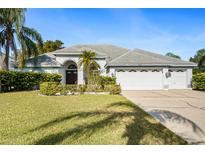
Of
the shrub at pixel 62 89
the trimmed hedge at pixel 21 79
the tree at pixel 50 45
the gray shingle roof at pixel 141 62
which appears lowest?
the shrub at pixel 62 89

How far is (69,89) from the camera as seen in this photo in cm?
1684

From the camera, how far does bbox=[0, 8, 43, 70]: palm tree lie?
752 inches

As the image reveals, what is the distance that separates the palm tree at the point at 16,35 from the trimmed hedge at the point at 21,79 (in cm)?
210

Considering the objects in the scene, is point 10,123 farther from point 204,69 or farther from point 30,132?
point 204,69

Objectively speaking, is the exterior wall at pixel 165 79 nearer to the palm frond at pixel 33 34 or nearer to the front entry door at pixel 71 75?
the front entry door at pixel 71 75

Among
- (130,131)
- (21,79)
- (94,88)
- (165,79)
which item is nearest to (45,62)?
(21,79)

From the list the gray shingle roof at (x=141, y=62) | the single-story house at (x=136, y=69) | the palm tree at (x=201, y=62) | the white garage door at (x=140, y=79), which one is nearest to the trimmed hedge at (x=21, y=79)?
the single-story house at (x=136, y=69)

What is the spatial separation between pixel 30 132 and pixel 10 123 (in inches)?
58.0

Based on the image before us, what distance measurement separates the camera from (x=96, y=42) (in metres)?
33.1

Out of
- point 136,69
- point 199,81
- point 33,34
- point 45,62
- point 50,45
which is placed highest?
point 50,45

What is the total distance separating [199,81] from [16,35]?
2075 cm

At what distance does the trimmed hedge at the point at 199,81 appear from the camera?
2121cm

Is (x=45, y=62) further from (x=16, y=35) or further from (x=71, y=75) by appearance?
(x=16, y=35)
